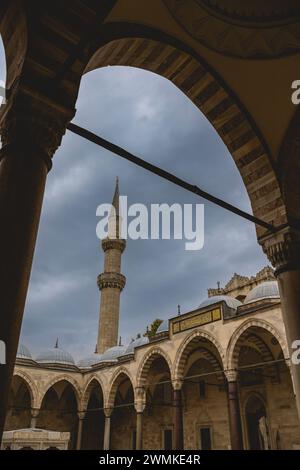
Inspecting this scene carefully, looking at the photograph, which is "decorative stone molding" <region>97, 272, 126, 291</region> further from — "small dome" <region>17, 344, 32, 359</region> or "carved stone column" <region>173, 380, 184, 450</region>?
"carved stone column" <region>173, 380, 184, 450</region>

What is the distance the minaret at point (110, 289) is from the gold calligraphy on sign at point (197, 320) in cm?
993

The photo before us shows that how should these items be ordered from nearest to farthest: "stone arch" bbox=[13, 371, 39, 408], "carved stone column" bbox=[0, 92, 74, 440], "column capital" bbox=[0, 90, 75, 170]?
1. "carved stone column" bbox=[0, 92, 74, 440]
2. "column capital" bbox=[0, 90, 75, 170]
3. "stone arch" bbox=[13, 371, 39, 408]

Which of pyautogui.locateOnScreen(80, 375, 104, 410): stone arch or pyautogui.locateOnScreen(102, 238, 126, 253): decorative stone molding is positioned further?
pyautogui.locateOnScreen(102, 238, 126, 253): decorative stone molding

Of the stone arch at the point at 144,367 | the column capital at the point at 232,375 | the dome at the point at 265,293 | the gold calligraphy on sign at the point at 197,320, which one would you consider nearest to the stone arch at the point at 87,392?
the stone arch at the point at 144,367

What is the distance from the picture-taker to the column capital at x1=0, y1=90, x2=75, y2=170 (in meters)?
2.90

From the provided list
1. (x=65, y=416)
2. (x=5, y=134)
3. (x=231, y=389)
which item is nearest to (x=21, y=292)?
(x=5, y=134)

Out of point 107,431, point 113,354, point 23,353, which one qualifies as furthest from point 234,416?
point 23,353

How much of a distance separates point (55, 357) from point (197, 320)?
40.0ft

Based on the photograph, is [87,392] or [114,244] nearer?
[87,392]

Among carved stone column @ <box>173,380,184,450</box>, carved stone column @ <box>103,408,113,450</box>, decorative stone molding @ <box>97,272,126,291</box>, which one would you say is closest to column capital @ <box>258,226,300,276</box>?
carved stone column @ <box>173,380,184,450</box>

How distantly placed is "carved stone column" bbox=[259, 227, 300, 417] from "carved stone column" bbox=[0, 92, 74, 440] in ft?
10.2

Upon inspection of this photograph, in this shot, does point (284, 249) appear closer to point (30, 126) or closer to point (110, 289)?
point (30, 126)

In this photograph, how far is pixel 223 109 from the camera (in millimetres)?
5266

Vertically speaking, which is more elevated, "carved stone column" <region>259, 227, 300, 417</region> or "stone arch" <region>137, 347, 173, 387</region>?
"stone arch" <region>137, 347, 173, 387</region>
